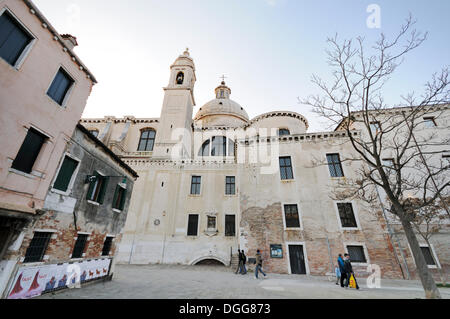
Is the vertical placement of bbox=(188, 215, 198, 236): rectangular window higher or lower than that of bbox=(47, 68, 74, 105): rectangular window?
lower

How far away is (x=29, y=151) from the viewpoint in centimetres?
639

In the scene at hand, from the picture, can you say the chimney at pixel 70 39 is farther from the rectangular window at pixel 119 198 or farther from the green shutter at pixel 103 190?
the rectangular window at pixel 119 198

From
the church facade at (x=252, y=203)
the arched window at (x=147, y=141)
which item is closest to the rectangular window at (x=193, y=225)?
the church facade at (x=252, y=203)

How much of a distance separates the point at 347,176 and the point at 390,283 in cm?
709

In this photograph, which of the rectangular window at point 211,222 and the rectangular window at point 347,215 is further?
the rectangular window at point 211,222

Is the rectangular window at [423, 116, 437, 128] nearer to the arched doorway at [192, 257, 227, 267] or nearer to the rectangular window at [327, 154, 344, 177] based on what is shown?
the rectangular window at [327, 154, 344, 177]

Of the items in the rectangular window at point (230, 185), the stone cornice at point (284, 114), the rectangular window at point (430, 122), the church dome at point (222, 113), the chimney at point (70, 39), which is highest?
the church dome at point (222, 113)

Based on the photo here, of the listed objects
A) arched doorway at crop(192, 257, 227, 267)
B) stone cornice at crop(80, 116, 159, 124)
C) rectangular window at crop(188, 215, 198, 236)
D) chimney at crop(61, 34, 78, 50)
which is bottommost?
arched doorway at crop(192, 257, 227, 267)

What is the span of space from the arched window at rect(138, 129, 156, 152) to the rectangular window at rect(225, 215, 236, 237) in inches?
529

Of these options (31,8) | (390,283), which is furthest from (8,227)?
(390,283)

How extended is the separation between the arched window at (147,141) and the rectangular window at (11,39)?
61.2ft

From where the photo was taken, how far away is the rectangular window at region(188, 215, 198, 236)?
17781 mm

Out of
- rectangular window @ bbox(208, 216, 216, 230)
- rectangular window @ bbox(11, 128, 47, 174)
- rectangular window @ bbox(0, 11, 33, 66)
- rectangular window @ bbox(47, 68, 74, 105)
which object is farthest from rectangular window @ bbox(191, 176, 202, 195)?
rectangular window @ bbox(0, 11, 33, 66)

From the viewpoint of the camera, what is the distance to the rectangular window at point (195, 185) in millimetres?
19453
